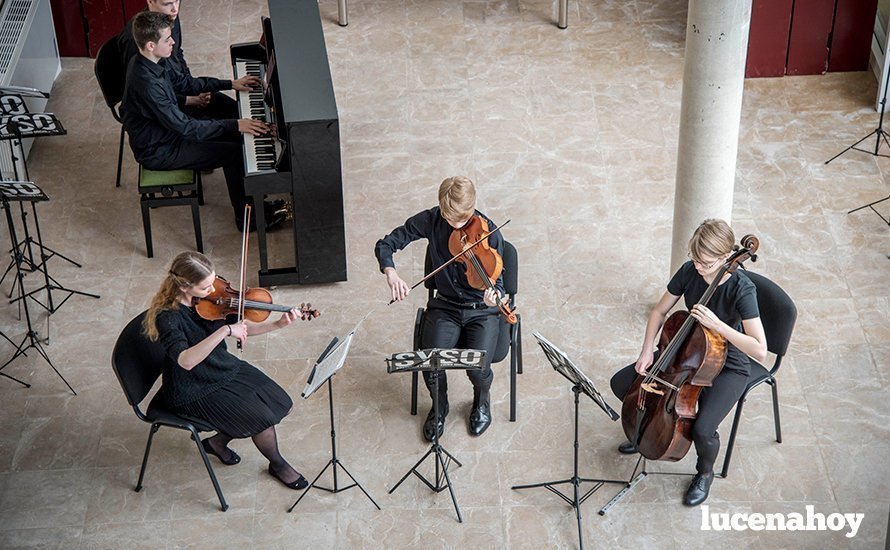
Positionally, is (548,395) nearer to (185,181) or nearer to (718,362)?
(718,362)

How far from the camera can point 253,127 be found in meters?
6.66

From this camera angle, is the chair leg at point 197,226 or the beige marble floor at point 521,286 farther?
the chair leg at point 197,226

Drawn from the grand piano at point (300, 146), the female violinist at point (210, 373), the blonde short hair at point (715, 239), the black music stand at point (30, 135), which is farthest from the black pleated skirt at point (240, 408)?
the blonde short hair at point (715, 239)

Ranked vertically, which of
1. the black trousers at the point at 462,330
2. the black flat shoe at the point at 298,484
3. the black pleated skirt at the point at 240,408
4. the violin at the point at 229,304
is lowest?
the black flat shoe at the point at 298,484

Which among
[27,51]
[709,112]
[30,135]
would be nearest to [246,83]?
[30,135]

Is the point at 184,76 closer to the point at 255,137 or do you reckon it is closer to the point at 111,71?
the point at 111,71

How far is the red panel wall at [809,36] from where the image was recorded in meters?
8.00

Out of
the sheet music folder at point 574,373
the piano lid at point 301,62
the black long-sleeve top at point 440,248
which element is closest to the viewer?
the sheet music folder at point 574,373

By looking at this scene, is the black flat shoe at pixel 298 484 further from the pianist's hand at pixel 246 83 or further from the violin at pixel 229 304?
the pianist's hand at pixel 246 83

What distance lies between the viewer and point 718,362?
5156 mm

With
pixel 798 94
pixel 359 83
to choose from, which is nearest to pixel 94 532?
pixel 359 83

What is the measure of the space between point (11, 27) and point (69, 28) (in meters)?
0.75

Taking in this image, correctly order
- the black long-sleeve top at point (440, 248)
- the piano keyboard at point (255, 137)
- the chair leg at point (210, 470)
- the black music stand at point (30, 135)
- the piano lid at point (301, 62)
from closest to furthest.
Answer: the chair leg at point (210, 470) → the black long-sleeve top at point (440, 248) → the black music stand at point (30, 135) → the piano lid at point (301, 62) → the piano keyboard at point (255, 137)

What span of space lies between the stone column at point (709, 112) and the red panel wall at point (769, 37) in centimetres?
210
